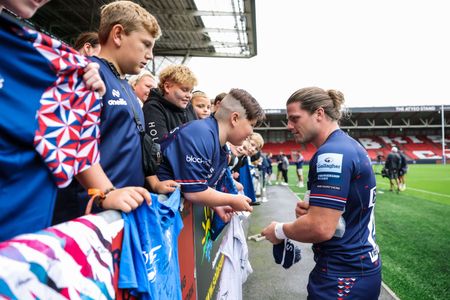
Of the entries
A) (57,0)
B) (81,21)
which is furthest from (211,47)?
(57,0)

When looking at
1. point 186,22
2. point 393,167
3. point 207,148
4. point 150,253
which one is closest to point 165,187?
point 207,148

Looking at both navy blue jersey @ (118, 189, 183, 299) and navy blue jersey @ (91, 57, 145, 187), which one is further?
navy blue jersey @ (91, 57, 145, 187)

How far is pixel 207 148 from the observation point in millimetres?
1943

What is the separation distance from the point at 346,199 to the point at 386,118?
4823 centimetres

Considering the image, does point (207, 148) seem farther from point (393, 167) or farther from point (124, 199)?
point (393, 167)

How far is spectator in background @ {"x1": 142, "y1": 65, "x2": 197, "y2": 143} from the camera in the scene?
8.93 ft

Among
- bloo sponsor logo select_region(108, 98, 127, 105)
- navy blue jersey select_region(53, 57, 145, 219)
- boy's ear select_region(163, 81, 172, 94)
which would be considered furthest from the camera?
boy's ear select_region(163, 81, 172, 94)

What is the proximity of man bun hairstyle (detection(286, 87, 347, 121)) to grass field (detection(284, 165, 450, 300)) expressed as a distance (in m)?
2.66

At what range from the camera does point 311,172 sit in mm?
1934

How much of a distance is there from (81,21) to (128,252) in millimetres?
13493

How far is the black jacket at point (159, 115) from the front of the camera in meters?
2.65

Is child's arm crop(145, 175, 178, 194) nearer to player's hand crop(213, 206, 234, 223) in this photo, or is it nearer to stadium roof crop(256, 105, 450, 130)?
player's hand crop(213, 206, 234, 223)

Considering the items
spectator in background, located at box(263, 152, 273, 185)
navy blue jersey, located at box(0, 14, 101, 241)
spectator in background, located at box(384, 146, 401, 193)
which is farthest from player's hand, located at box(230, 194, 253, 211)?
spectator in background, located at box(263, 152, 273, 185)

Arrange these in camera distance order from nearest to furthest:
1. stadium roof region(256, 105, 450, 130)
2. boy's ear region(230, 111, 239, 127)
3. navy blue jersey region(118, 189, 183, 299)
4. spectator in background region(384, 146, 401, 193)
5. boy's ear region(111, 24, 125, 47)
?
navy blue jersey region(118, 189, 183, 299) → boy's ear region(111, 24, 125, 47) → boy's ear region(230, 111, 239, 127) → spectator in background region(384, 146, 401, 193) → stadium roof region(256, 105, 450, 130)
